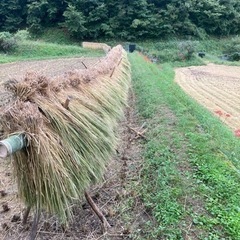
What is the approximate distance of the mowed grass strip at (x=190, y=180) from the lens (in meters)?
2.80

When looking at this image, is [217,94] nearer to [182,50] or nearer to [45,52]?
[182,50]

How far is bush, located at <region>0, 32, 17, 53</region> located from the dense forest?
8.03m

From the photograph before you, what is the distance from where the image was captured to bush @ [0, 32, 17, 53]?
75.4 feet

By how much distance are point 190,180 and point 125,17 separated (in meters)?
30.1

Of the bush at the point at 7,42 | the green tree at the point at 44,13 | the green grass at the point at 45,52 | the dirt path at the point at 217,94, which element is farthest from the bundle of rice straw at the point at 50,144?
the green tree at the point at 44,13

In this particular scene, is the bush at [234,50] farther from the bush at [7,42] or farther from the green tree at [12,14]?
the green tree at [12,14]

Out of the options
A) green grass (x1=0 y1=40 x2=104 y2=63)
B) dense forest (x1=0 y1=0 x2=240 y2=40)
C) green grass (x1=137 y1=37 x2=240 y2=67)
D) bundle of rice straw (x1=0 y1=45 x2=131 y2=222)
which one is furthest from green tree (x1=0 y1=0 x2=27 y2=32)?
bundle of rice straw (x1=0 y1=45 x2=131 y2=222)

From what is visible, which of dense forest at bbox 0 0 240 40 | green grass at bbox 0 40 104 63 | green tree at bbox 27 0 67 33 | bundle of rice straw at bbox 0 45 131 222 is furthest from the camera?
green tree at bbox 27 0 67 33

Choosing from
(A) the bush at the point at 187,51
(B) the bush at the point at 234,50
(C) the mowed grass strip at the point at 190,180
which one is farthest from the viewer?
(B) the bush at the point at 234,50

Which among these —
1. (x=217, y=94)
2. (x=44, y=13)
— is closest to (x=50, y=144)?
(x=217, y=94)

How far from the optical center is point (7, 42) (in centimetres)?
2322

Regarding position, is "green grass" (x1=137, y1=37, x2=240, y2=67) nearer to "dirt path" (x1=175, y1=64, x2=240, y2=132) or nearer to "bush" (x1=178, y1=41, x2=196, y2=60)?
"bush" (x1=178, y1=41, x2=196, y2=60)

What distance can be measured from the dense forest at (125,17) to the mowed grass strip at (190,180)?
26.6 meters

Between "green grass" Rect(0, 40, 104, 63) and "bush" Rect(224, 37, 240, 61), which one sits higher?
"green grass" Rect(0, 40, 104, 63)
